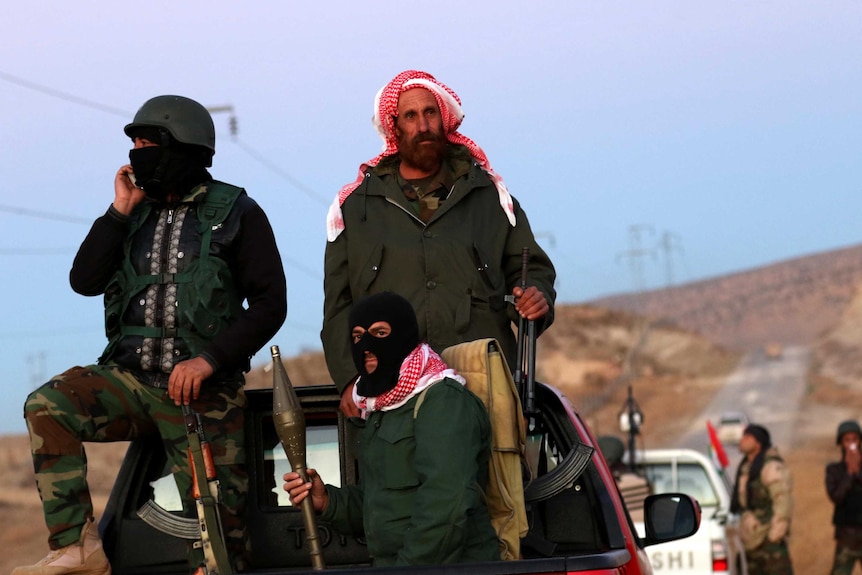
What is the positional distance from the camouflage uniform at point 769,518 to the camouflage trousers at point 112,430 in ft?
31.3

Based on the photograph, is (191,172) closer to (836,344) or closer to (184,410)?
(184,410)

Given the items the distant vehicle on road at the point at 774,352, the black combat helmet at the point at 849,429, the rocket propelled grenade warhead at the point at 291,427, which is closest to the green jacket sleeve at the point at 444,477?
the rocket propelled grenade warhead at the point at 291,427

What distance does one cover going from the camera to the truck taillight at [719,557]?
12555 mm

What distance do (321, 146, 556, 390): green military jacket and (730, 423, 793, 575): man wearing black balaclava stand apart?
8814mm

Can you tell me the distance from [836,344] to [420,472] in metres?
113

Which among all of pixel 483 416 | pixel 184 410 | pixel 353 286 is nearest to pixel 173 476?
pixel 184 410

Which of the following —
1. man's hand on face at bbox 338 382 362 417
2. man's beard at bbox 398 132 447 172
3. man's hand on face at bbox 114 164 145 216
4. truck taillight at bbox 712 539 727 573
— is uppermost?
man's beard at bbox 398 132 447 172

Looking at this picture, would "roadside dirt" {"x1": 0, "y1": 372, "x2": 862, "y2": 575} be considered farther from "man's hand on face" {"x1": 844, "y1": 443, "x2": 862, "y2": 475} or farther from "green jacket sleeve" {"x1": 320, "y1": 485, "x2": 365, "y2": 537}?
"green jacket sleeve" {"x1": 320, "y1": 485, "x2": 365, "y2": 537}

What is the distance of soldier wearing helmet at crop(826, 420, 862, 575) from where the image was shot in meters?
15.2

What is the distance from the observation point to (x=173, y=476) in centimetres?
541

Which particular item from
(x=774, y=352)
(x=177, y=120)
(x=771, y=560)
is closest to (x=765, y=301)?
(x=774, y=352)

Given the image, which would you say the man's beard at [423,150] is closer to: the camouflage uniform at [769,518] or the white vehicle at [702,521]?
the white vehicle at [702,521]

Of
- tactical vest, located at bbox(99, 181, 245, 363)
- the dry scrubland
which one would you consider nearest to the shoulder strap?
tactical vest, located at bbox(99, 181, 245, 363)

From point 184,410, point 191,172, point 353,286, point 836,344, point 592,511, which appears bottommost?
point 592,511
